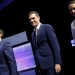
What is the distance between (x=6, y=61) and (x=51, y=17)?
2.01m

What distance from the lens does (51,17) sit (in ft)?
12.9

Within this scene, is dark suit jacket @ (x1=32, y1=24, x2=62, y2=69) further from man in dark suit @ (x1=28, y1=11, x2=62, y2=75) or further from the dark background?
the dark background

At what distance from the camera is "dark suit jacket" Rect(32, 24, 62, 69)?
210cm

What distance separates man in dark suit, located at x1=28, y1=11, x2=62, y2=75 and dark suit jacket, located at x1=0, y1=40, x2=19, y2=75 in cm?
26

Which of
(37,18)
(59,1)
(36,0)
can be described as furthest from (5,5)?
(37,18)

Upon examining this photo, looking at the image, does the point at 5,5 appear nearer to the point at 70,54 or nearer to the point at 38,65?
the point at 70,54

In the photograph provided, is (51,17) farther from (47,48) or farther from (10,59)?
(10,59)

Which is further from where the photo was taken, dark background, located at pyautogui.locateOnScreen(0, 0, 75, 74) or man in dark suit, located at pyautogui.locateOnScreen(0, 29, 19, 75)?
dark background, located at pyautogui.locateOnScreen(0, 0, 75, 74)

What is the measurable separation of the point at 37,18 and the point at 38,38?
217 mm

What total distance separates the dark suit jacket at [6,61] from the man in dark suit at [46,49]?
10.4 inches

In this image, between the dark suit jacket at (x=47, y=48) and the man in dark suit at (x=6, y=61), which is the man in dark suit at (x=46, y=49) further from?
the man in dark suit at (x=6, y=61)

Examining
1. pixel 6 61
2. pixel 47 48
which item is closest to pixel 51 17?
pixel 47 48

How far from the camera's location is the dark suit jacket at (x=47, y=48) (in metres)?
2.10

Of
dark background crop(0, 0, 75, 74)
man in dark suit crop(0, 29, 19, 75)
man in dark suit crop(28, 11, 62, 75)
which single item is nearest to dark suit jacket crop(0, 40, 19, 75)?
man in dark suit crop(0, 29, 19, 75)
